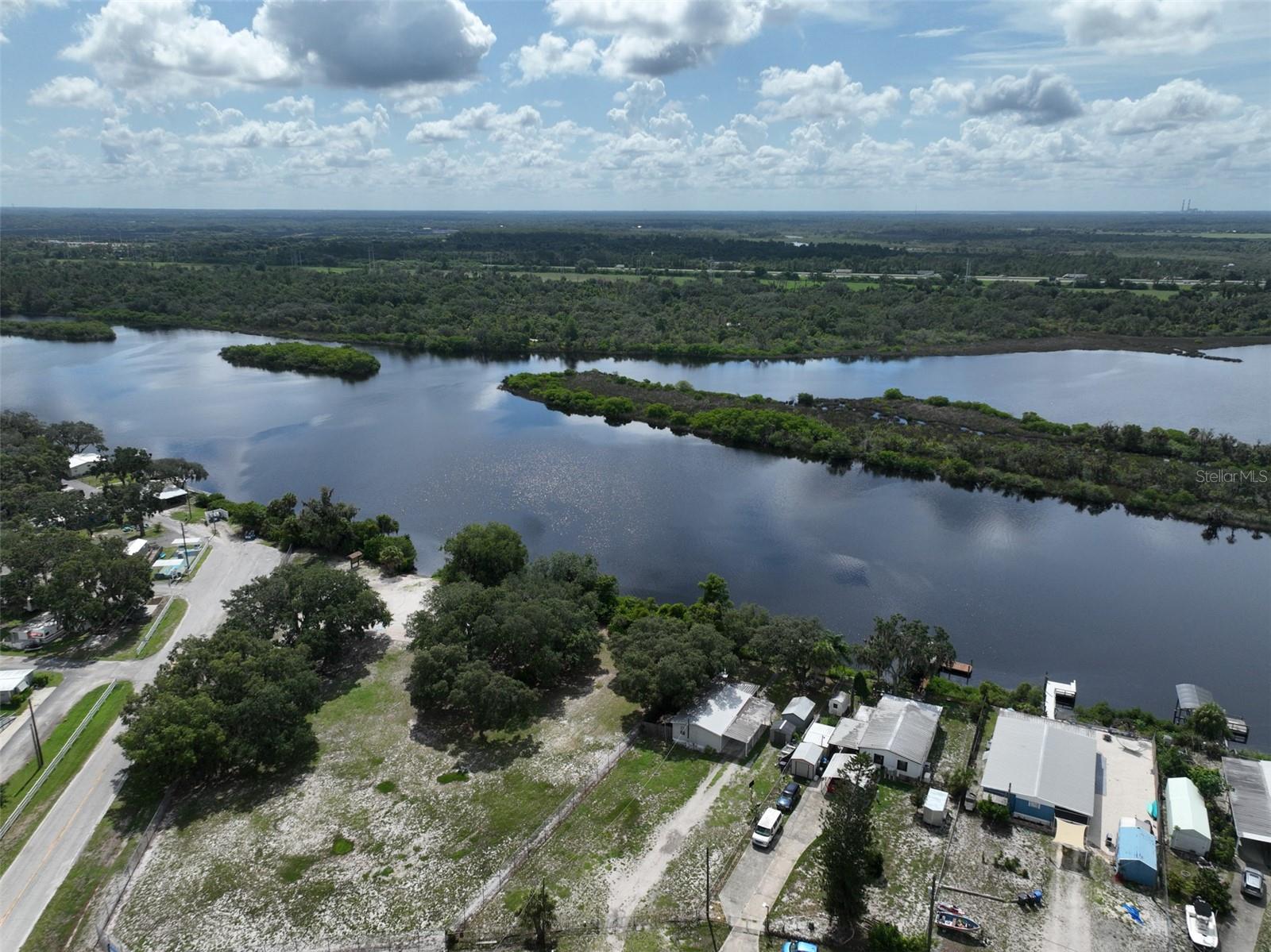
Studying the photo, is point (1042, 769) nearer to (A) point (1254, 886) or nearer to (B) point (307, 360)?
(A) point (1254, 886)

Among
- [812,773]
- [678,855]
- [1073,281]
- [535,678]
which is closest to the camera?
[678,855]

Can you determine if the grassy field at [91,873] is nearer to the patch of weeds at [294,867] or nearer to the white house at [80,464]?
the patch of weeds at [294,867]

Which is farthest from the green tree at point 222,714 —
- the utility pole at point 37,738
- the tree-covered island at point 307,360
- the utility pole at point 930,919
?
the tree-covered island at point 307,360

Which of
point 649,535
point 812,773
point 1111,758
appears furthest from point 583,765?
point 649,535

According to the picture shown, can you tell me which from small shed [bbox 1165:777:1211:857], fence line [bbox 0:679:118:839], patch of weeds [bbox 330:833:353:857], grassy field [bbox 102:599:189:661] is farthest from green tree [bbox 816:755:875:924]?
grassy field [bbox 102:599:189:661]

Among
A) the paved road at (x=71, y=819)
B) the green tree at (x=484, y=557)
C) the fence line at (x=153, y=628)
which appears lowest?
the paved road at (x=71, y=819)

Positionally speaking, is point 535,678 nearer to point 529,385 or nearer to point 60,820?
point 60,820
